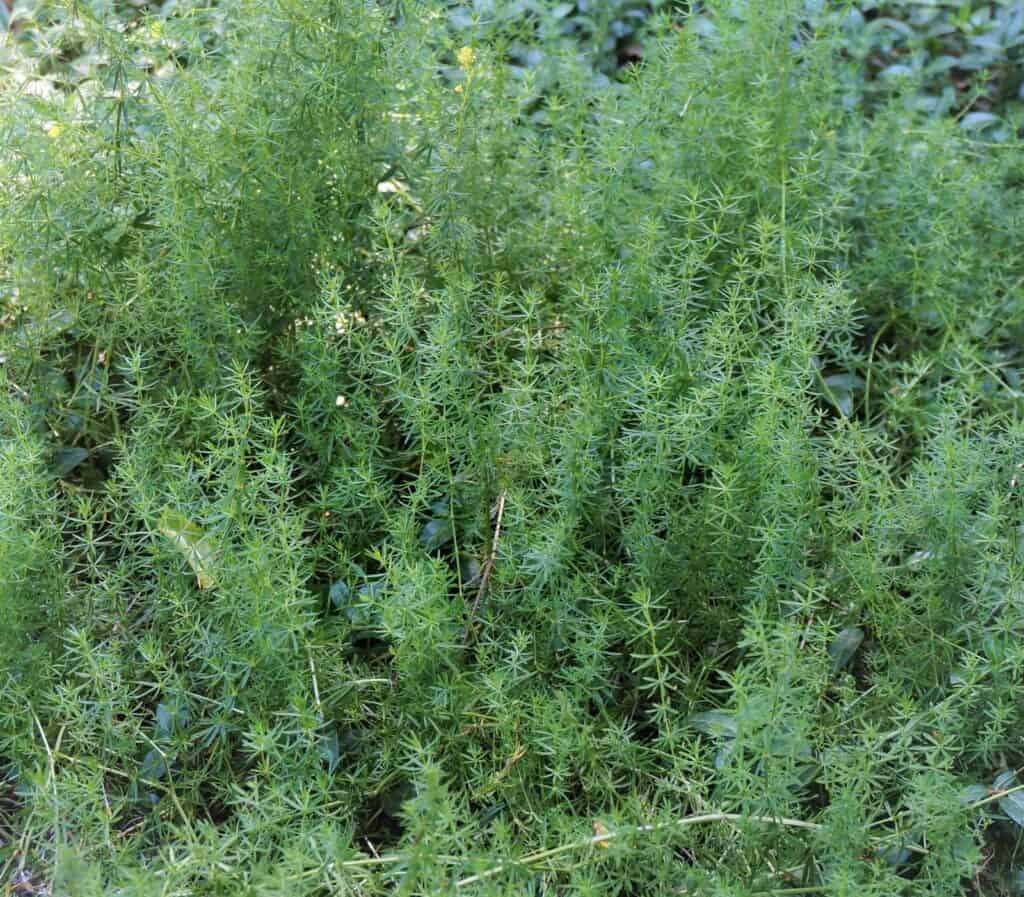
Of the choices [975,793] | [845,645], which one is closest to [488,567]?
[845,645]

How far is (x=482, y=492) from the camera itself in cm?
255

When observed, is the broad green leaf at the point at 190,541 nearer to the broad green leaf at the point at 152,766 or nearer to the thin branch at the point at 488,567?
the broad green leaf at the point at 152,766

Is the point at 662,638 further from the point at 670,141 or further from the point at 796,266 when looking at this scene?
the point at 670,141

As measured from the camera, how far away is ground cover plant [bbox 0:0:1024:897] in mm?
2123

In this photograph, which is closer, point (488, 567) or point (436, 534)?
point (488, 567)

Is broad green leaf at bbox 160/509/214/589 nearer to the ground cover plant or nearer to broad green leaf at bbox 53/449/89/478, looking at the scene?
the ground cover plant

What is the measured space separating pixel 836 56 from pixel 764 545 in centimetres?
196

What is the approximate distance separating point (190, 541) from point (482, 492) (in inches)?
22.3

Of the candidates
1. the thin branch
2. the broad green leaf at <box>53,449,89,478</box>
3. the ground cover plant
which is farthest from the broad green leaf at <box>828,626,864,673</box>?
the broad green leaf at <box>53,449,89,478</box>

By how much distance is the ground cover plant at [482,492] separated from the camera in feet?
6.97

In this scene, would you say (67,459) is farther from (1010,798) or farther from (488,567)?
(1010,798)

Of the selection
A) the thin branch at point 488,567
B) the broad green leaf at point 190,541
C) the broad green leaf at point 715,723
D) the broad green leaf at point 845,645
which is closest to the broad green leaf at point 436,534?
the thin branch at point 488,567

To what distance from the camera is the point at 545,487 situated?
8.66 feet

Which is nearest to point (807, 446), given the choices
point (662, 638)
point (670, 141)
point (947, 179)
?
point (662, 638)
